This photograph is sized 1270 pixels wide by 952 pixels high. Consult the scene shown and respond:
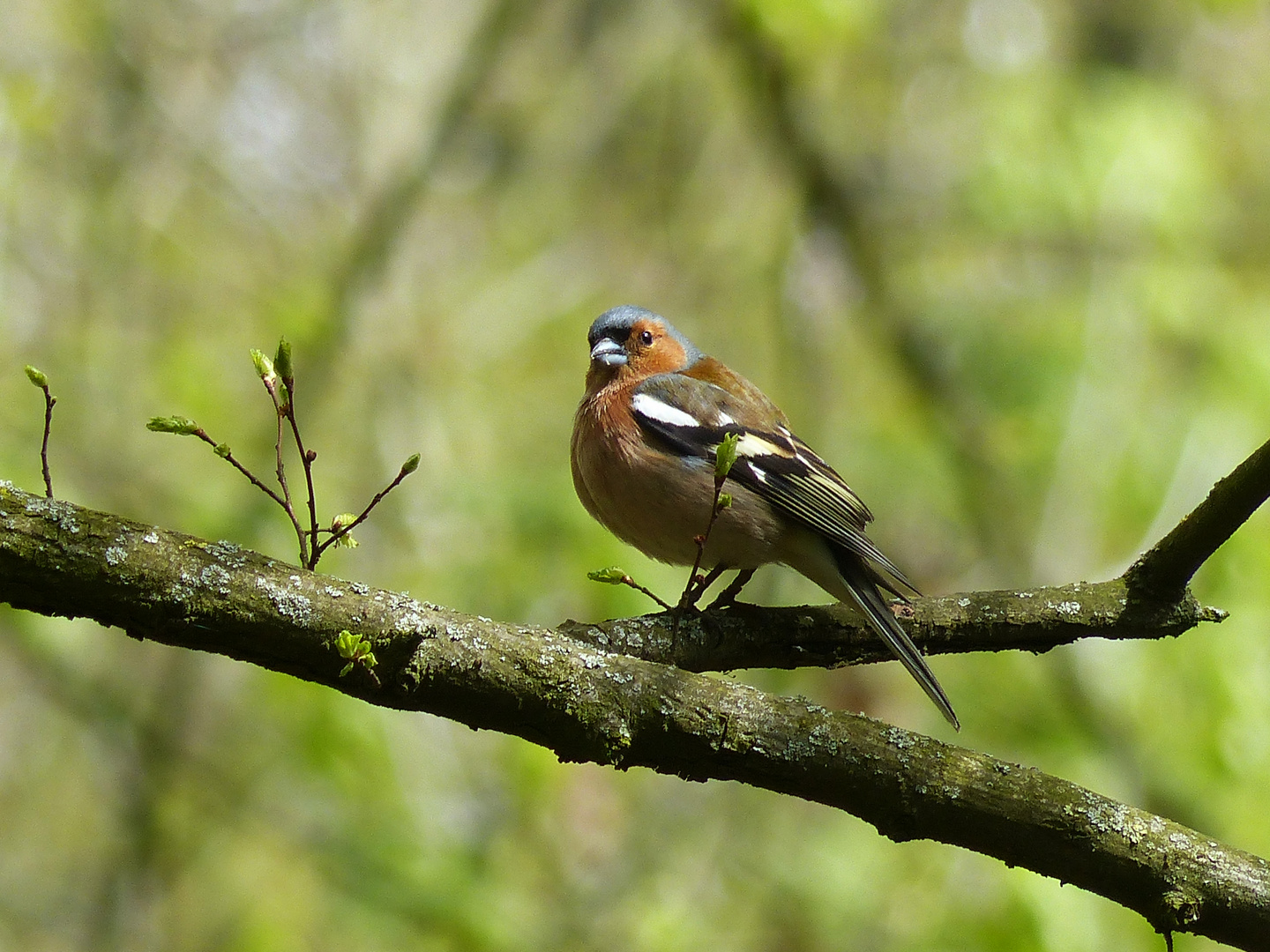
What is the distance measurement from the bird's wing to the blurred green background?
1.31m

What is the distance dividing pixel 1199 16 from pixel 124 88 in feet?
28.1

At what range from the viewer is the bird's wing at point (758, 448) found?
180 inches

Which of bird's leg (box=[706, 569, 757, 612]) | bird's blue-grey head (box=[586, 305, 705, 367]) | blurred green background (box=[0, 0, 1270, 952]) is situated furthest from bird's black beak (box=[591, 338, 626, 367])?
bird's leg (box=[706, 569, 757, 612])

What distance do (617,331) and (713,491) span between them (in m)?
1.37

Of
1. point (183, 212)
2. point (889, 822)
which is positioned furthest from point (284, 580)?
point (183, 212)

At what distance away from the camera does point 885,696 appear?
27.3 ft

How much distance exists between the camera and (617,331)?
18.4 feet

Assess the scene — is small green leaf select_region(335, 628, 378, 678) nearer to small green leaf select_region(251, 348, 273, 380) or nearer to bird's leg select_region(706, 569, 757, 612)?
small green leaf select_region(251, 348, 273, 380)

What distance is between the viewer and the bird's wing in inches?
180

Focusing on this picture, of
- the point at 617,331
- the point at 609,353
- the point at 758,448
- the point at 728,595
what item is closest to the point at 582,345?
the point at 617,331

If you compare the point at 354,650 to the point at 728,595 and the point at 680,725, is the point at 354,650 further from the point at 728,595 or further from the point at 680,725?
the point at 728,595

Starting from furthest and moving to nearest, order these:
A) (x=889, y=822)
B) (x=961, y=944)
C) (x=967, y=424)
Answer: (x=967, y=424)
(x=961, y=944)
(x=889, y=822)

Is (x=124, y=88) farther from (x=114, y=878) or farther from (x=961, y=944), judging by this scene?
(x=961, y=944)

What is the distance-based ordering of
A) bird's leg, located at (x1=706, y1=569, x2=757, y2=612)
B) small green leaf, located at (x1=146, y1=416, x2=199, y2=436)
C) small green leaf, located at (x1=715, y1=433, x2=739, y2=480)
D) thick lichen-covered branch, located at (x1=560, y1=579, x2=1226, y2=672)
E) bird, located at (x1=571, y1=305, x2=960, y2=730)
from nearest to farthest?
small green leaf, located at (x1=146, y1=416, x2=199, y2=436) → small green leaf, located at (x1=715, y1=433, x2=739, y2=480) → thick lichen-covered branch, located at (x1=560, y1=579, x2=1226, y2=672) → bird's leg, located at (x1=706, y1=569, x2=757, y2=612) → bird, located at (x1=571, y1=305, x2=960, y2=730)
